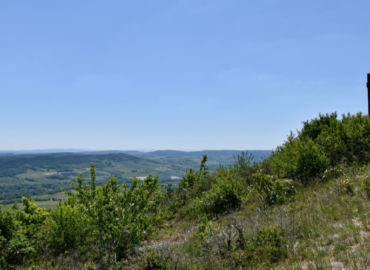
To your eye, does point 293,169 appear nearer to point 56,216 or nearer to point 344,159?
point 344,159

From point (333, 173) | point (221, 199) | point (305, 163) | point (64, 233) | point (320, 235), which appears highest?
point (305, 163)

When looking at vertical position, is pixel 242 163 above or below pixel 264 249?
above

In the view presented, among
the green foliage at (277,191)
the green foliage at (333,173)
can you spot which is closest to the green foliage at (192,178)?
the green foliage at (277,191)

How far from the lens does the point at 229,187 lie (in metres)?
9.84

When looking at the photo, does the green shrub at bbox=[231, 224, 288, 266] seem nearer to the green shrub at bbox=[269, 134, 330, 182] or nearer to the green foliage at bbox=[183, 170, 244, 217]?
the green foliage at bbox=[183, 170, 244, 217]

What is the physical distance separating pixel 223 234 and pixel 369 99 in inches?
432

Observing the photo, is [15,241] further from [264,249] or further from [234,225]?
[264,249]

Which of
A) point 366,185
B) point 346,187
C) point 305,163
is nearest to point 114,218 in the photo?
point 346,187

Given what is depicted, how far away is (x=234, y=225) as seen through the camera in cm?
509

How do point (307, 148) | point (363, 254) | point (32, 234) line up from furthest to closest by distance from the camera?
point (307, 148), point (32, 234), point (363, 254)

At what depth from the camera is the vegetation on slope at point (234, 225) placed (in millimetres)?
4324

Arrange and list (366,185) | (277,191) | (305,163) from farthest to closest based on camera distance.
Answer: (305,163) < (277,191) < (366,185)

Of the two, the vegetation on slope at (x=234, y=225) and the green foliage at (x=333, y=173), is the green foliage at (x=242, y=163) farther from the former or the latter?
the green foliage at (x=333, y=173)

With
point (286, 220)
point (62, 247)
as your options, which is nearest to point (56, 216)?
point (62, 247)
